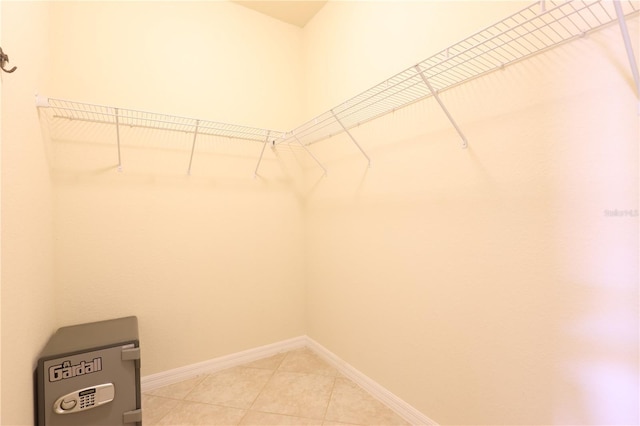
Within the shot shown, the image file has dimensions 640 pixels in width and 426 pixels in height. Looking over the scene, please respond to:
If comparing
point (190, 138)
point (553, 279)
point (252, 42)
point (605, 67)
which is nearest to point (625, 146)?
point (605, 67)

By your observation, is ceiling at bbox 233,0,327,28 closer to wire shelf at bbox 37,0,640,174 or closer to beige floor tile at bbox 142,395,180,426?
wire shelf at bbox 37,0,640,174

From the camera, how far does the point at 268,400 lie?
1690mm

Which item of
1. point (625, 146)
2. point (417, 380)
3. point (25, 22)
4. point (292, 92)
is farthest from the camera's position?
point (292, 92)

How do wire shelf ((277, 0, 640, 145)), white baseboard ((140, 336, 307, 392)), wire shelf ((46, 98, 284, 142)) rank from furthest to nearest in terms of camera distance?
1. white baseboard ((140, 336, 307, 392))
2. wire shelf ((46, 98, 284, 142))
3. wire shelf ((277, 0, 640, 145))

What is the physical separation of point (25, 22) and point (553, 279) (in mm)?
2194

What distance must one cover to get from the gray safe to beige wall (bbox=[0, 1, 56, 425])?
0.19ft

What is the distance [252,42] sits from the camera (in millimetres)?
2223

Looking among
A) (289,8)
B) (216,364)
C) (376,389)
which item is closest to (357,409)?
(376,389)

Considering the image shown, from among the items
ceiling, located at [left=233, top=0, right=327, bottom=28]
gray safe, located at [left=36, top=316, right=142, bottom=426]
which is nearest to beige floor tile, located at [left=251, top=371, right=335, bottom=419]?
gray safe, located at [left=36, top=316, right=142, bottom=426]

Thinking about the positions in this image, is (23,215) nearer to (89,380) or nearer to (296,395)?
(89,380)

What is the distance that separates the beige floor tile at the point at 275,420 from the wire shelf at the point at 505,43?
1652mm

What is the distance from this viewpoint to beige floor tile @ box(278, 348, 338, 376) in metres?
2.00

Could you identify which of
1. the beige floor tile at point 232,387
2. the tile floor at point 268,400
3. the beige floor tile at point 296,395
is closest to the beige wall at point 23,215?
the tile floor at point 268,400

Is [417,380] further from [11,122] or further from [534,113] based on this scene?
[11,122]
